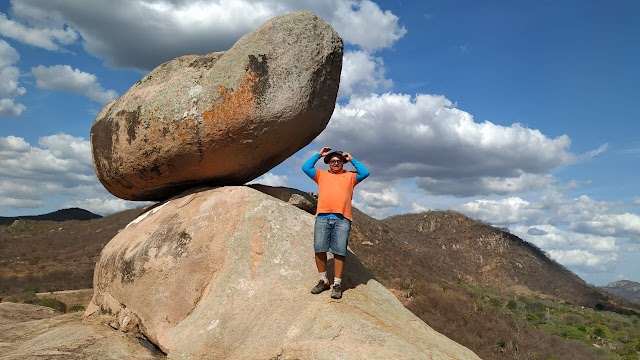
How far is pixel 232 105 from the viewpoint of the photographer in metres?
7.46

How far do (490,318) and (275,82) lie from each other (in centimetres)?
1845

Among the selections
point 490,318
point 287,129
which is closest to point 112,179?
point 287,129

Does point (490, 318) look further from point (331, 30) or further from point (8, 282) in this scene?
point (8, 282)

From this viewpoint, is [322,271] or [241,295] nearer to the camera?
[322,271]

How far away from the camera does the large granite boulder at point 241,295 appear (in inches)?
214

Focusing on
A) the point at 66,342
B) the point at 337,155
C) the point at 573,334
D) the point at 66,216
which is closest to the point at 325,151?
the point at 337,155

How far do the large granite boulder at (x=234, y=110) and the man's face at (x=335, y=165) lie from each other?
1413mm

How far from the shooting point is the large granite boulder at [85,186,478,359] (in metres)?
5.43

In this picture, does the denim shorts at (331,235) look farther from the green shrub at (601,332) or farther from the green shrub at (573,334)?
the green shrub at (601,332)

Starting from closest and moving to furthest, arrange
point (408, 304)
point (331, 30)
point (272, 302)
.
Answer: point (272, 302) < point (331, 30) < point (408, 304)

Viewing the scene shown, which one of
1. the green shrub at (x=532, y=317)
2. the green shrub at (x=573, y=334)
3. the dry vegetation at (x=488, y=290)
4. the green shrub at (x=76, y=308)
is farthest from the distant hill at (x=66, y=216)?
the green shrub at (x=573, y=334)

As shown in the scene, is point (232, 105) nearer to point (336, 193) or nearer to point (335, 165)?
point (335, 165)

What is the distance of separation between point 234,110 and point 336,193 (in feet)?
7.27

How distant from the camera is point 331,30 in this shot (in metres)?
7.96
